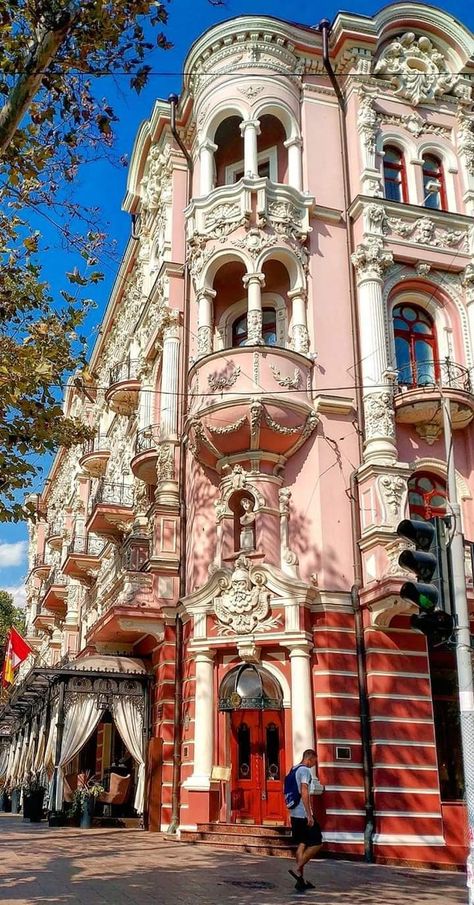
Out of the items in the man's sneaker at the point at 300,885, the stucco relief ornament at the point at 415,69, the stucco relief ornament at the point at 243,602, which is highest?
the stucco relief ornament at the point at 415,69

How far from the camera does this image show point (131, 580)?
2164 centimetres

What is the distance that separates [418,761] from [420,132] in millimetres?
15468

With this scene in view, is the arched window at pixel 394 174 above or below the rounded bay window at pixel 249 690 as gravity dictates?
above

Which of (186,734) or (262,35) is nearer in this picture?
(186,734)

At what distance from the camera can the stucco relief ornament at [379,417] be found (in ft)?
64.5

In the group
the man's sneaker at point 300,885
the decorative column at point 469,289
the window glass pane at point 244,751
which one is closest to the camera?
the man's sneaker at point 300,885

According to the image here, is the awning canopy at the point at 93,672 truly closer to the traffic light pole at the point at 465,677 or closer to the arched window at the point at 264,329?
the arched window at the point at 264,329

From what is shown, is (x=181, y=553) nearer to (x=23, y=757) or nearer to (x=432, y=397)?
(x=432, y=397)

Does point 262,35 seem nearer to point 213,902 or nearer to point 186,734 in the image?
point 186,734

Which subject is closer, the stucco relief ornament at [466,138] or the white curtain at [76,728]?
the white curtain at [76,728]

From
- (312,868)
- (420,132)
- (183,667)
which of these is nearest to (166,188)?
(420,132)

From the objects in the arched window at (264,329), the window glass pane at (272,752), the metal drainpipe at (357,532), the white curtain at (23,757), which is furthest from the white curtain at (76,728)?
the arched window at (264,329)

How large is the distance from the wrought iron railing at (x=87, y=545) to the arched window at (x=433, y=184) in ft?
55.7

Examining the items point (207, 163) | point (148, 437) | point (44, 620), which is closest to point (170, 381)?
point (148, 437)
